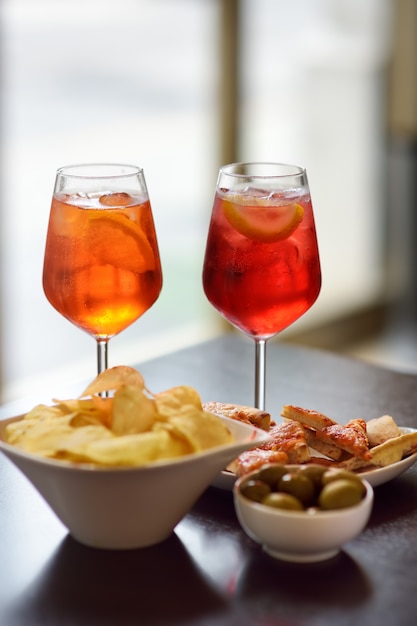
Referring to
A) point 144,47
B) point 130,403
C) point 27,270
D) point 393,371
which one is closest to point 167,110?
point 144,47

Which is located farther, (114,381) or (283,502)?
(114,381)

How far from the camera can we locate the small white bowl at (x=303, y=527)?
0.90 metres

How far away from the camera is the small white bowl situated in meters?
0.90

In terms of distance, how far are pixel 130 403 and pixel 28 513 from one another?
0.20m

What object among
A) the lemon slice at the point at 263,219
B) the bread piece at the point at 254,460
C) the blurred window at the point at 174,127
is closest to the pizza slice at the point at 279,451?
the bread piece at the point at 254,460

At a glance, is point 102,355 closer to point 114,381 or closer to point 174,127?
point 114,381

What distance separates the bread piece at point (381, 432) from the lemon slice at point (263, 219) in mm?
242

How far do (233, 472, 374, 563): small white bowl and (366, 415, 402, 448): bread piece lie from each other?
223mm

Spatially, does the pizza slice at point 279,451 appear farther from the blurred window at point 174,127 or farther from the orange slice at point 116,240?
the blurred window at point 174,127

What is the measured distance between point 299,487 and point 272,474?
0.04 meters

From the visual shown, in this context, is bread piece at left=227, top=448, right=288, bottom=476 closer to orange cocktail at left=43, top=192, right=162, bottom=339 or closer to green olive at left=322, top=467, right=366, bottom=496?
green olive at left=322, top=467, right=366, bottom=496

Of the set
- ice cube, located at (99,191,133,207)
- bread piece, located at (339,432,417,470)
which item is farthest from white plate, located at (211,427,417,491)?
ice cube, located at (99,191,133,207)

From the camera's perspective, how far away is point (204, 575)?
91 centimetres

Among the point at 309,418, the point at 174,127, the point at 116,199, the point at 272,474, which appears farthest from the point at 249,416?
the point at 174,127
